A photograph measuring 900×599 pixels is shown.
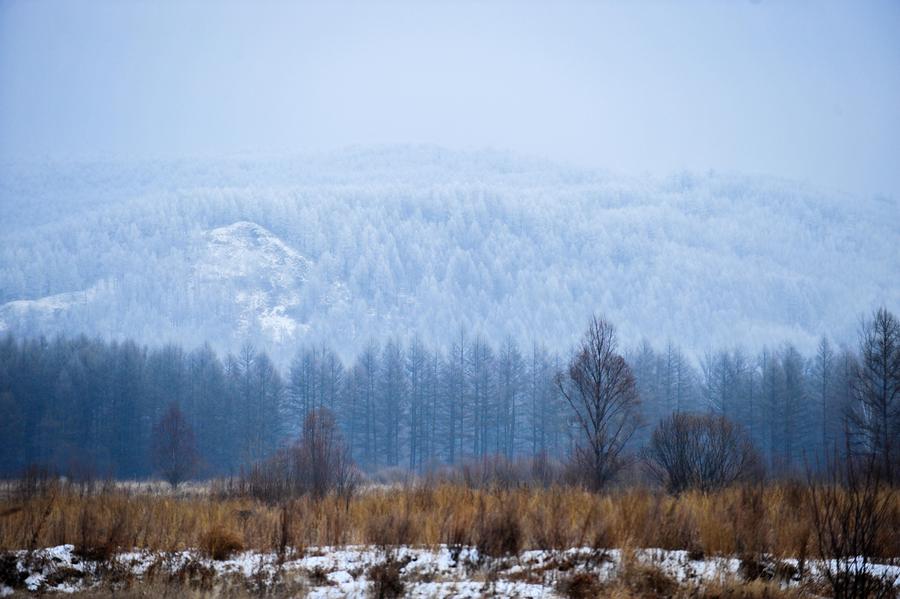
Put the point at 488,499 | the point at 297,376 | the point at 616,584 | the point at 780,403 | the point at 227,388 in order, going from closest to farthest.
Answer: the point at 616,584 → the point at 488,499 → the point at 780,403 → the point at 227,388 → the point at 297,376

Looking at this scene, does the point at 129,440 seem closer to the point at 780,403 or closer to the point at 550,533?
the point at 780,403

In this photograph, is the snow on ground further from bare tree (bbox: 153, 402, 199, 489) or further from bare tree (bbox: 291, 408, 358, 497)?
bare tree (bbox: 153, 402, 199, 489)

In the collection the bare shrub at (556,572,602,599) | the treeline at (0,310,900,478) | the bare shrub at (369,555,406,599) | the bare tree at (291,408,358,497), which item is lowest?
the treeline at (0,310,900,478)

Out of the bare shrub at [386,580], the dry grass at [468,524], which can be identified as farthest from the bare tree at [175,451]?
the bare shrub at [386,580]

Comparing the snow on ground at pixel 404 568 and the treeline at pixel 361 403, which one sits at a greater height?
the snow on ground at pixel 404 568

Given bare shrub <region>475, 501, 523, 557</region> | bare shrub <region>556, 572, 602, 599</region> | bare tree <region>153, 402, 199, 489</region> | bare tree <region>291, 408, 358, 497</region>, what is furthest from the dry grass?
bare tree <region>153, 402, 199, 489</region>

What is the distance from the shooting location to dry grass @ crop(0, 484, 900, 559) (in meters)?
11.8

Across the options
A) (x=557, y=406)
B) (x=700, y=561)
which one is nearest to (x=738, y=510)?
(x=700, y=561)

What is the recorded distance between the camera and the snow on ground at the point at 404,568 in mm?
10383

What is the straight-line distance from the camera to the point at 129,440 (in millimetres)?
81625

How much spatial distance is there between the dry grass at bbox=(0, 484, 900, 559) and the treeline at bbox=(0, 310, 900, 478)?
58.4m

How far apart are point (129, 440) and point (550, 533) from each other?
7825cm

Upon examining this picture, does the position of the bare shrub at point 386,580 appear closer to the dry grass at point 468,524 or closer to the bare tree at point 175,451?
the dry grass at point 468,524

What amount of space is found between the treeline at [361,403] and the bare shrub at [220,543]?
6077 centimetres
